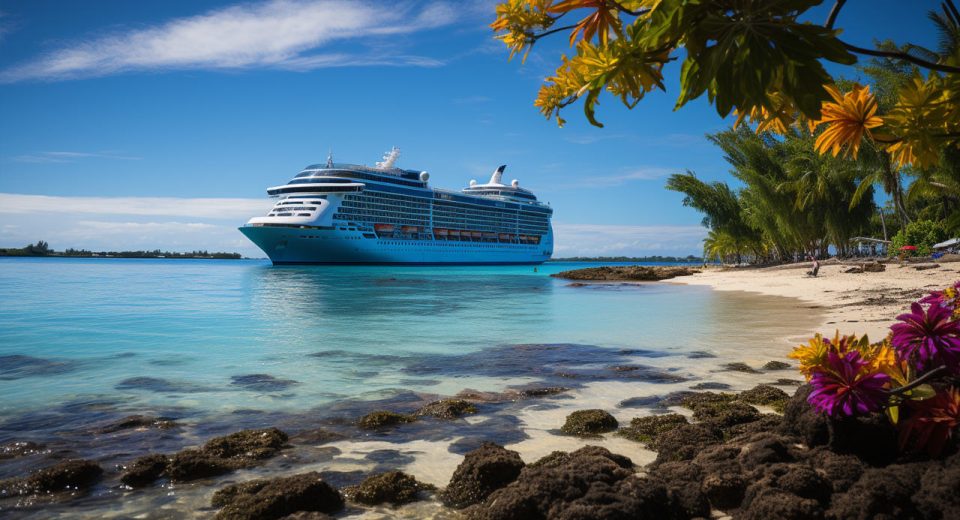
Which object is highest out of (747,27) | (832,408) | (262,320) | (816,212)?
(816,212)

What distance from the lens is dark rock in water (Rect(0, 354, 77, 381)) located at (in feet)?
25.8

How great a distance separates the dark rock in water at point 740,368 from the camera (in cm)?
659

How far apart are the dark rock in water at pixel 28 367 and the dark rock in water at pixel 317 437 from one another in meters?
5.68

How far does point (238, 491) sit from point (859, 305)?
569 inches

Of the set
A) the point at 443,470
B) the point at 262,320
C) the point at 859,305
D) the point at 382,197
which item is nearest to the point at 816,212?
the point at 859,305

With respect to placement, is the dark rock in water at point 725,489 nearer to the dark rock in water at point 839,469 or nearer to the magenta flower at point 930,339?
the dark rock in water at point 839,469

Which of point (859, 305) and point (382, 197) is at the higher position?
point (382, 197)

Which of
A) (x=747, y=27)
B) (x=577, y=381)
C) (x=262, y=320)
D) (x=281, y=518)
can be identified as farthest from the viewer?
(x=262, y=320)

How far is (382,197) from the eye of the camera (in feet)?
210

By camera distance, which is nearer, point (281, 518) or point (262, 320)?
point (281, 518)

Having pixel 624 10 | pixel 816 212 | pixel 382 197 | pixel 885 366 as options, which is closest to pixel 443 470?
pixel 885 366

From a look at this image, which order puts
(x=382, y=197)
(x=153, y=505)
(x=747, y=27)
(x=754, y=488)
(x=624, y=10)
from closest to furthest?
(x=747, y=27) → (x=624, y=10) → (x=754, y=488) → (x=153, y=505) → (x=382, y=197)

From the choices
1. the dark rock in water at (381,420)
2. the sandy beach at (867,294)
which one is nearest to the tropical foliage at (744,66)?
the dark rock in water at (381,420)

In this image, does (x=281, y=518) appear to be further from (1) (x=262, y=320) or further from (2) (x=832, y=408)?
(1) (x=262, y=320)
